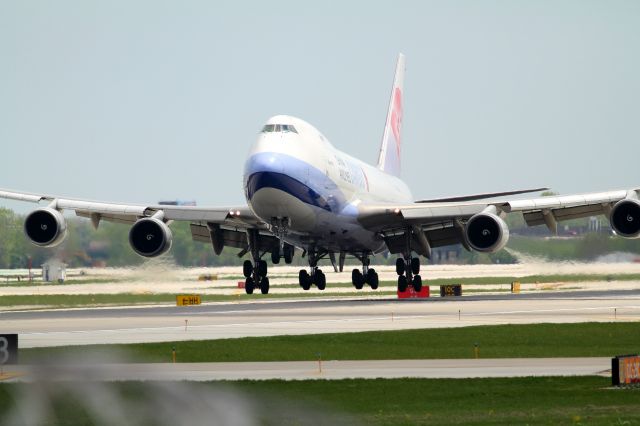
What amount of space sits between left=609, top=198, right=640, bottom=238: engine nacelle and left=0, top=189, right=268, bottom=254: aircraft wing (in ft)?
56.0

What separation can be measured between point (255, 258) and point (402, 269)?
341 inches

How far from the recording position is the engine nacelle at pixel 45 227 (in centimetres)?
6331

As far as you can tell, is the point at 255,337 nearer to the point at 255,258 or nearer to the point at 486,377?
the point at 486,377

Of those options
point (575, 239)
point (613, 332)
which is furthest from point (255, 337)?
point (575, 239)

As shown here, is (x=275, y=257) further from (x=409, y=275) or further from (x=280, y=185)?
(x=280, y=185)

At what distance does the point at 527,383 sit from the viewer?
2925 cm

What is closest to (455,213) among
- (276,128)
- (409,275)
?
(409,275)

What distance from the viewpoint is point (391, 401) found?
2678 cm

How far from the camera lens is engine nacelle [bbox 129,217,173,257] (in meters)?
62.8

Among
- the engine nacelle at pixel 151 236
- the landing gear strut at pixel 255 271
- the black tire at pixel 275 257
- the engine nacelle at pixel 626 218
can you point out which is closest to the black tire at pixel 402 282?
the black tire at pixel 275 257

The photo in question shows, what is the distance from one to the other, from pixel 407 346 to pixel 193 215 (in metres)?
26.1

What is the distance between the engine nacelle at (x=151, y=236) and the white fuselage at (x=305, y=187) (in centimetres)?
588

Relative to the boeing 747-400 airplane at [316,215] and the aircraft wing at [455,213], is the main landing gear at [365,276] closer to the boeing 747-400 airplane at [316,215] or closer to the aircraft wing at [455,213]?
the boeing 747-400 airplane at [316,215]

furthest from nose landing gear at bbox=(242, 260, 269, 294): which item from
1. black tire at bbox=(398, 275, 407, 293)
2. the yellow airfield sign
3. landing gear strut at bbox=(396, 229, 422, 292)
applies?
landing gear strut at bbox=(396, 229, 422, 292)
